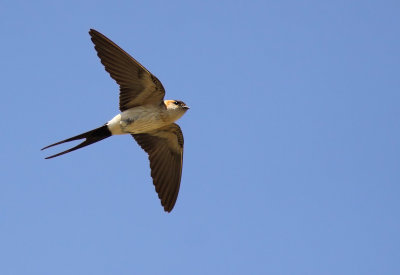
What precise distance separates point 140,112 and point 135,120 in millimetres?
106

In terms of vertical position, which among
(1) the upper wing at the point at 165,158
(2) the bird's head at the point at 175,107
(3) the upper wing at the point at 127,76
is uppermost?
(3) the upper wing at the point at 127,76

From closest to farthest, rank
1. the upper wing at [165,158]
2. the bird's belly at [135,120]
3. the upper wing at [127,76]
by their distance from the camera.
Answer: the upper wing at [127,76] → the bird's belly at [135,120] → the upper wing at [165,158]

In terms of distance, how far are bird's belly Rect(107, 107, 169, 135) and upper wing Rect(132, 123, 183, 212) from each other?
54 centimetres

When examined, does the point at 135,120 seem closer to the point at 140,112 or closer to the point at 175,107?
the point at 140,112

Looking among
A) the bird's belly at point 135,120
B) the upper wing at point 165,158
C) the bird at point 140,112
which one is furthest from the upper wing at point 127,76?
the upper wing at point 165,158

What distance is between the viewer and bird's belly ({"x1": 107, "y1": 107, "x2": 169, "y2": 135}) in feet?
26.2

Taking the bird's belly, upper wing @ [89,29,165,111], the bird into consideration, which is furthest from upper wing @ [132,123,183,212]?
upper wing @ [89,29,165,111]

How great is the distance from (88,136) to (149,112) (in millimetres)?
730

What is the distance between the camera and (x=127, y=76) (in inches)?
312

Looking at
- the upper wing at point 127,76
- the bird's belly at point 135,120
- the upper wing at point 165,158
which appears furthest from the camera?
the upper wing at point 165,158

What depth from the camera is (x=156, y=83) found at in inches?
310

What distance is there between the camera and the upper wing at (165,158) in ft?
28.2

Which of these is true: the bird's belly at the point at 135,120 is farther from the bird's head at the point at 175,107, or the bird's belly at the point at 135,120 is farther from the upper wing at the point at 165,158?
the upper wing at the point at 165,158

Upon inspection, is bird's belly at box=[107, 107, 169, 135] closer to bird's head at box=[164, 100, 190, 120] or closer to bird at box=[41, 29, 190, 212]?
bird at box=[41, 29, 190, 212]
